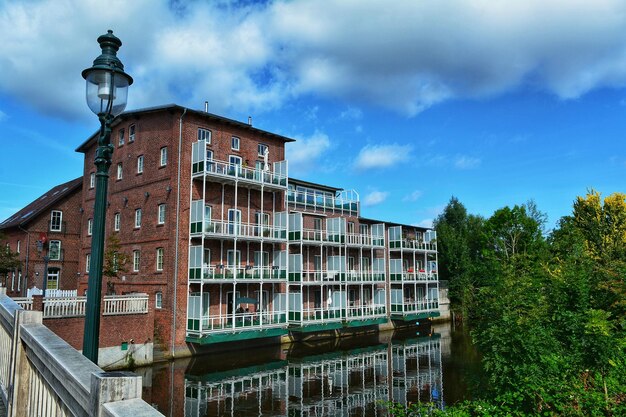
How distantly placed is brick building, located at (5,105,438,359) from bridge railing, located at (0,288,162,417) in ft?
67.8

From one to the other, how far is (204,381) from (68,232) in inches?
904

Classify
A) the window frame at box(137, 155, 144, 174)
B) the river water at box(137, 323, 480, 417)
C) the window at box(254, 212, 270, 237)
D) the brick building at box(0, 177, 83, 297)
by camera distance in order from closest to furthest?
the river water at box(137, 323, 480, 417), the window at box(254, 212, 270, 237), the window frame at box(137, 155, 144, 174), the brick building at box(0, 177, 83, 297)

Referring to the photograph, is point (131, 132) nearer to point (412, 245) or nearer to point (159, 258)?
point (159, 258)

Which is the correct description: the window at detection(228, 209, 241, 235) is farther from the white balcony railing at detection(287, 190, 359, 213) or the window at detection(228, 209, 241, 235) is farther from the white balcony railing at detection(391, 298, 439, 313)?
the white balcony railing at detection(391, 298, 439, 313)

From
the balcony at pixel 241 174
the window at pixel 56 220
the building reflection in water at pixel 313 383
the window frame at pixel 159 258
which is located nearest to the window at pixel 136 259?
the window frame at pixel 159 258

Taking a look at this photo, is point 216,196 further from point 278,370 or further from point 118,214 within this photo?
point 278,370

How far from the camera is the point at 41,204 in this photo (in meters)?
40.5

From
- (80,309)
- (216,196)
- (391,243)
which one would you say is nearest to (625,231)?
(391,243)

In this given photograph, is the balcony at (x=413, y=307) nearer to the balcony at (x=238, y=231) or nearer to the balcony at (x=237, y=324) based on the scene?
the balcony at (x=237, y=324)

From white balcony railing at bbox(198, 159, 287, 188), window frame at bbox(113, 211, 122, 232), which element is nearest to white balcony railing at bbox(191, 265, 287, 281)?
white balcony railing at bbox(198, 159, 287, 188)

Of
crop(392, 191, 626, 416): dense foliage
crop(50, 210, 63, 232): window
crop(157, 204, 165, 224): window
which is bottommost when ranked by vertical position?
crop(392, 191, 626, 416): dense foliage

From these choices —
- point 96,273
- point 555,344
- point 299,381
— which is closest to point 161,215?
point 299,381

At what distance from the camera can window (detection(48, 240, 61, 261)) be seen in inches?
1438

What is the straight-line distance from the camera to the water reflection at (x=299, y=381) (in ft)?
57.8
